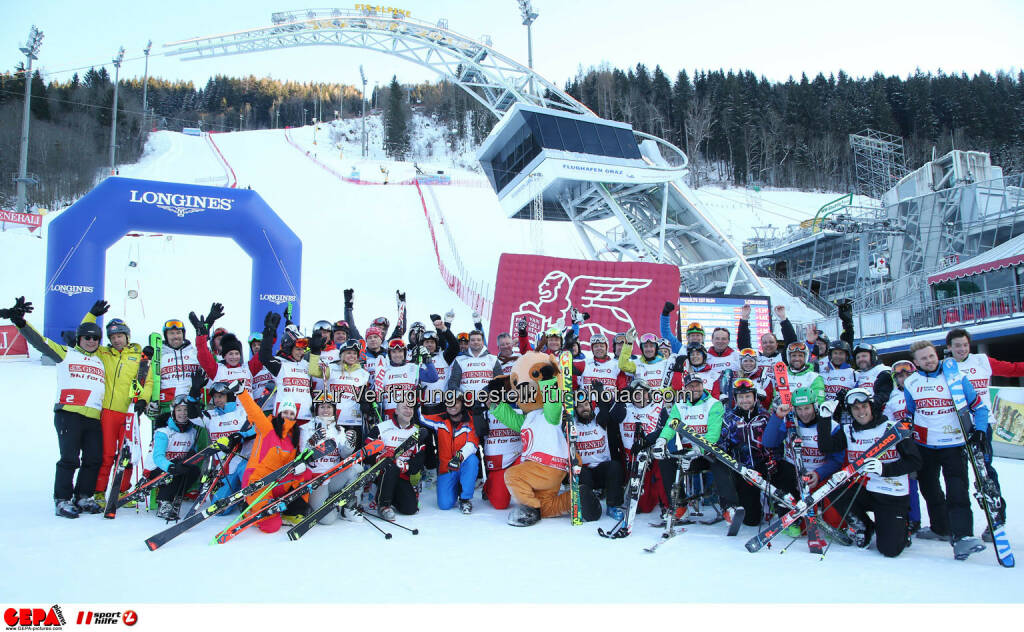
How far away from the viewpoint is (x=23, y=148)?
80.0 ft

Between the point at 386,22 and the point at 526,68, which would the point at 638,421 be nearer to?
the point at 526,68

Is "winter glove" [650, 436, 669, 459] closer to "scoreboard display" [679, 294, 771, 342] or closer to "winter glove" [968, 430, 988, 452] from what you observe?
"winter glove" [968, 430, 988, 452]

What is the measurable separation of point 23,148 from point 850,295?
37.3 meters

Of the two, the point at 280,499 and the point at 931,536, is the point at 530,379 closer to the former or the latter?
the point at 280,499

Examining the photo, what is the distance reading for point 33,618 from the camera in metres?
3.12

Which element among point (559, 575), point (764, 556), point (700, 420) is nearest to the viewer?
point (559, 575)

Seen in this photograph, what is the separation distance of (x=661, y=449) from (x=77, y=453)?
16.9ft

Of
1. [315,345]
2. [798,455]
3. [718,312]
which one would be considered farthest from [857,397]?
[718,312]

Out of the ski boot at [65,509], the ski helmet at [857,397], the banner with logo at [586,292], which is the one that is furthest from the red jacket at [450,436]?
the banner with logo at [586,292]

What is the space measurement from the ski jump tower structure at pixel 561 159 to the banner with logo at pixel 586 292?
8.12 m

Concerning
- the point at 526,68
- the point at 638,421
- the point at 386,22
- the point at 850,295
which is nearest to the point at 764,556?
the point at 638,421

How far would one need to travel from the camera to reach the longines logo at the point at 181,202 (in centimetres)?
1165

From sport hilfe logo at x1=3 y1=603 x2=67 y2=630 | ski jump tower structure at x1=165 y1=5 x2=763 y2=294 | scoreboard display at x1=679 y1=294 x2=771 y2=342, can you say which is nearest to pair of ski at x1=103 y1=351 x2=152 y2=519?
sport hilfe logo at x1=3 y1=603 x2=67 y2=630

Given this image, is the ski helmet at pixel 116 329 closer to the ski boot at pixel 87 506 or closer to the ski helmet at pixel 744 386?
the ski boot at pixel 87 506
